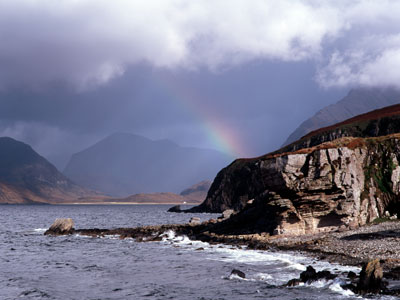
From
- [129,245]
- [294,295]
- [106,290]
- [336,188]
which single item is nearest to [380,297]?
[294,295]

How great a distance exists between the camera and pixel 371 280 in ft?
82.9

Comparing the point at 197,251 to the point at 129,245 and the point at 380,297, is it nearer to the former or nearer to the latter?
the point at 129,245

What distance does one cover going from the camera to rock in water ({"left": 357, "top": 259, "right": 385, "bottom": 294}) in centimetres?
2503

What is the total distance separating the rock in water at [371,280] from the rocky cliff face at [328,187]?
28877mm

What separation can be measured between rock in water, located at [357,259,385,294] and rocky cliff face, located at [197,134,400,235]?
94.7 ft

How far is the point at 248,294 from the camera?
2659 cm

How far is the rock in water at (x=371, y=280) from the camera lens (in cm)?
2503

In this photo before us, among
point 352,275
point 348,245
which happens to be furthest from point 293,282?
point 348,245

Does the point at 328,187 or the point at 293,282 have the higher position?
the point at 328,187

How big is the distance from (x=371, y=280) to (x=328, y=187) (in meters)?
31.1

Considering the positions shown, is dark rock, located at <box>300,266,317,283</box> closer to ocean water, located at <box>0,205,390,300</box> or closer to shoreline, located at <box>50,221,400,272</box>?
ocean water, located at <box>0,205,390,300</box>

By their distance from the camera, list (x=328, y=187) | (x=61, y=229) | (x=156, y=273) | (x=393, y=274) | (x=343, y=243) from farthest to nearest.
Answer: (x=61, y=229) < (x=328, y=187) < (x=343, y=243) < (x=156, y=273) < (x=393, y=274)

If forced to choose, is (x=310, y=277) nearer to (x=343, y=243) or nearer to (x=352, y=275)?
(x=352, y=275)

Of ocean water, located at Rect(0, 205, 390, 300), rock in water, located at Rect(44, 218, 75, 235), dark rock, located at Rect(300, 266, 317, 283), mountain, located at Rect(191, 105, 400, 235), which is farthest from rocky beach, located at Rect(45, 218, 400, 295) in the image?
rock in water, located at Rect(44, 218, 75, 235)
